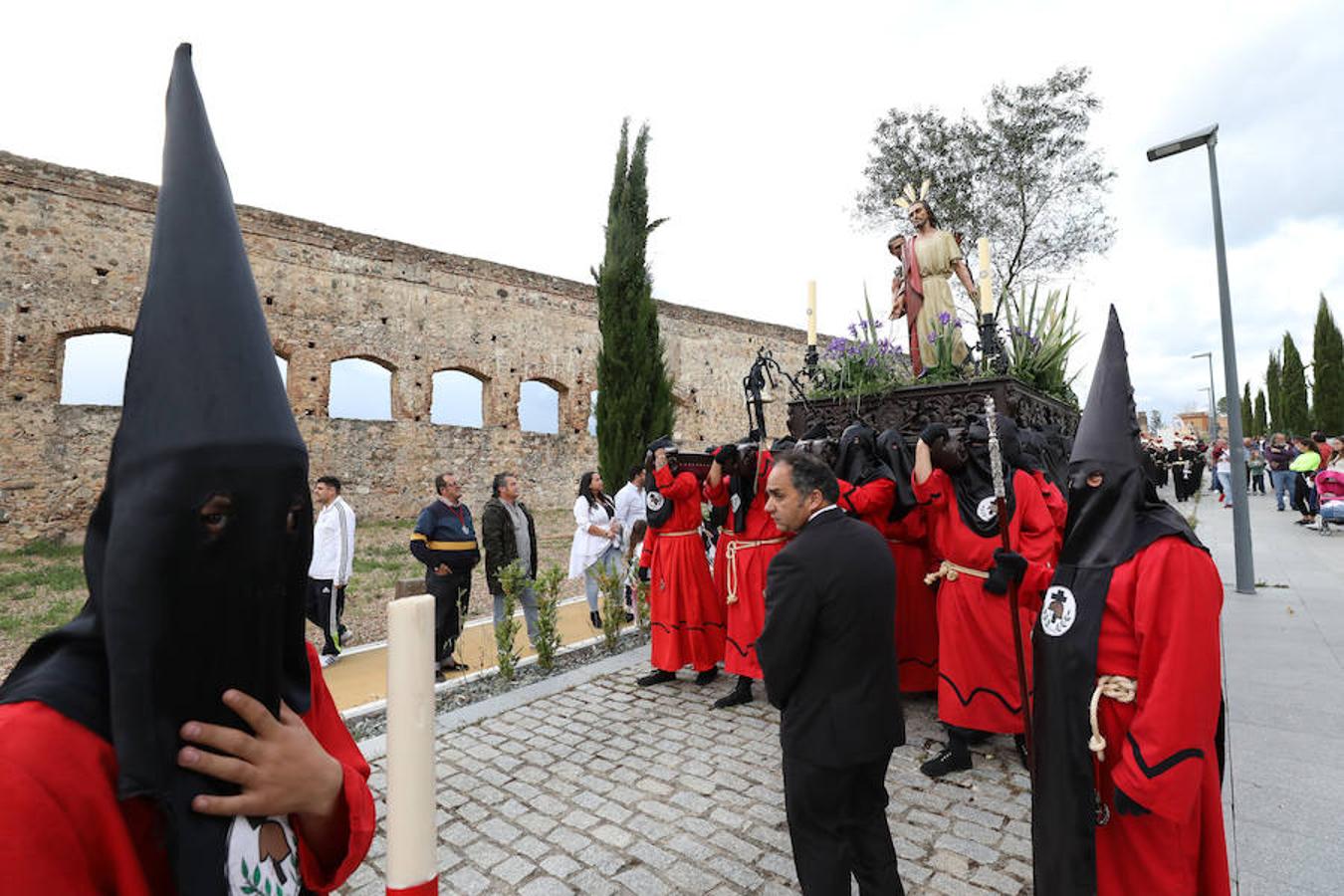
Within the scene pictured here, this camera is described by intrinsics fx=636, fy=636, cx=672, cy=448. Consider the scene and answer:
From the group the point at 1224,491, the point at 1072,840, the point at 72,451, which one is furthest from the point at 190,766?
the point at 1224,491

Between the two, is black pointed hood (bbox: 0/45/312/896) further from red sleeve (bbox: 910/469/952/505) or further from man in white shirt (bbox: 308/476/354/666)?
man in white shirt (bbox: 308/476/354/666)

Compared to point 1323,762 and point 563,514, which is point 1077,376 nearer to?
point 1323,762

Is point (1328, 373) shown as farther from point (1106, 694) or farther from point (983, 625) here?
point (1106, 694)

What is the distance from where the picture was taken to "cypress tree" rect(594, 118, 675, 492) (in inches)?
434

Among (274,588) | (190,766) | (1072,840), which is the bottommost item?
(1072,840)

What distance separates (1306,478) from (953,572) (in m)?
15.8

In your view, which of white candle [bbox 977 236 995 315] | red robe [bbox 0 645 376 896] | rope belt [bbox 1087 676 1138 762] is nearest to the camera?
red robe [bbox 0 645 376 896]

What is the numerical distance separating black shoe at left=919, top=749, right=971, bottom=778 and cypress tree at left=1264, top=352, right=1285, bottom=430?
151 ft

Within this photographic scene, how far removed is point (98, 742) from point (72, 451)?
48.6 feet

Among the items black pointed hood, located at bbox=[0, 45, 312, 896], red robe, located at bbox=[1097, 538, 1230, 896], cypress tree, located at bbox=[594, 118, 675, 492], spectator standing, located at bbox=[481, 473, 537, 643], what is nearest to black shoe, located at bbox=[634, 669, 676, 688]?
spectator standing, located at bbox=[481, 473, 537, 643]

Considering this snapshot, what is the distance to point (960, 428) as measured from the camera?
A: 4242 millimetres

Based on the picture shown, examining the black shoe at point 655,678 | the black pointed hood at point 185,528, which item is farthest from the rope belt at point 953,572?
the black pointed hood at point 185,528

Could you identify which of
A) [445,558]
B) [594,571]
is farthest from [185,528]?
[594,571]

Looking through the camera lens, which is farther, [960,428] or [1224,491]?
[1224,491]
